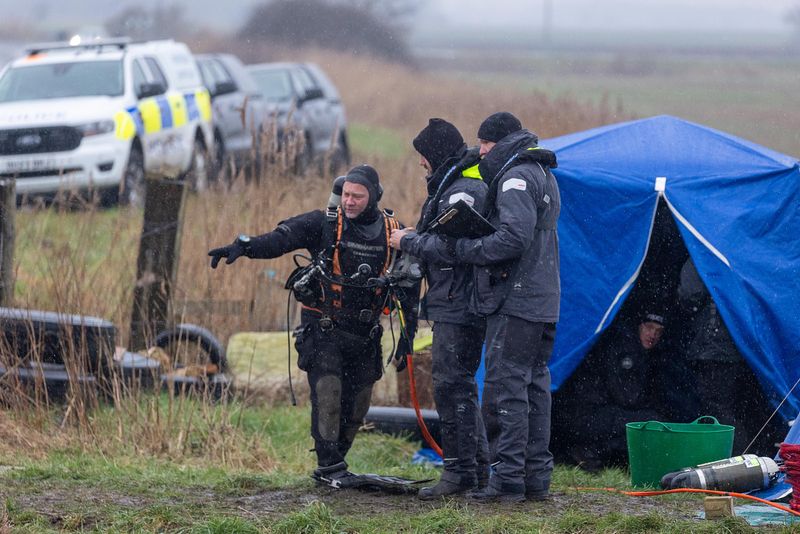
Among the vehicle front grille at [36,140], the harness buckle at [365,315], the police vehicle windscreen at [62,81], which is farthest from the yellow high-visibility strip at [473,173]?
the police vehicle windscreen at [62,81]

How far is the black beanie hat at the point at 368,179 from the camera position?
620cm

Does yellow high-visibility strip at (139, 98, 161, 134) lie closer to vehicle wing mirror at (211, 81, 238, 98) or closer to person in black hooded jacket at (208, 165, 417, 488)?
vehicle wing mirror at (211, 81, 238, 98)

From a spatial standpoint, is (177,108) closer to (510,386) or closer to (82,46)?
(82,46)

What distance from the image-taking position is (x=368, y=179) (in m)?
6.23

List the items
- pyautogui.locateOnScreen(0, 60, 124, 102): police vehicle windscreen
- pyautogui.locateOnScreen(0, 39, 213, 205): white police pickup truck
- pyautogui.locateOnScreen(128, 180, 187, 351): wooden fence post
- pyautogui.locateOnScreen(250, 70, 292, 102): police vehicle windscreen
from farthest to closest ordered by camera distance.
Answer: pyautogui.locateOnScreen(250, 70, 292, 102): police vehicle windscreen, pyautogui.locateOnScreen(0, 60, 124, 102): police vehicle windscreen, pyautogui.locateOnScreen(0, 39, 213, 205): white police pickup truck, pyautogui.locateOnScreen(128, 180, 187, 351): wooden fence post

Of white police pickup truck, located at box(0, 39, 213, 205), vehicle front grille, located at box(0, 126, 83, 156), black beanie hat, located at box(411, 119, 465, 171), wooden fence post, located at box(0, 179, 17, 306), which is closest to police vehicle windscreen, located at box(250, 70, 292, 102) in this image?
white police pickup truck, located at box(0, 39, 213, 205)

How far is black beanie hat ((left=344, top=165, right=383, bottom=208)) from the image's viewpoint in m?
6.20

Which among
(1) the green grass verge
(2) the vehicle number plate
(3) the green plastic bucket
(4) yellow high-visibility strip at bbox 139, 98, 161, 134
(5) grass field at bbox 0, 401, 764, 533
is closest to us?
(5) grass field at bbox 0, 401, 764, 533

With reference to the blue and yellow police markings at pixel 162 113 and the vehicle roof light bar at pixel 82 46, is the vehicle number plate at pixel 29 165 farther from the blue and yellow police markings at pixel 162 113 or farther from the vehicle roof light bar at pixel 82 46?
the vehicle roof light bar at pixel 82 46

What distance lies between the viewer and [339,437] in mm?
6578

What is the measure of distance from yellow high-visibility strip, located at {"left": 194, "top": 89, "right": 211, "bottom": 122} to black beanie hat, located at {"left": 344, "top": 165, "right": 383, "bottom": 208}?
396 inches

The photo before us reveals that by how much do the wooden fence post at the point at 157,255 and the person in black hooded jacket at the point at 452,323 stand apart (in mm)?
3337

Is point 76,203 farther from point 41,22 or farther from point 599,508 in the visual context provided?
point 41,22

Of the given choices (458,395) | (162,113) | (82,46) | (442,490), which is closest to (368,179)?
(458,395)
